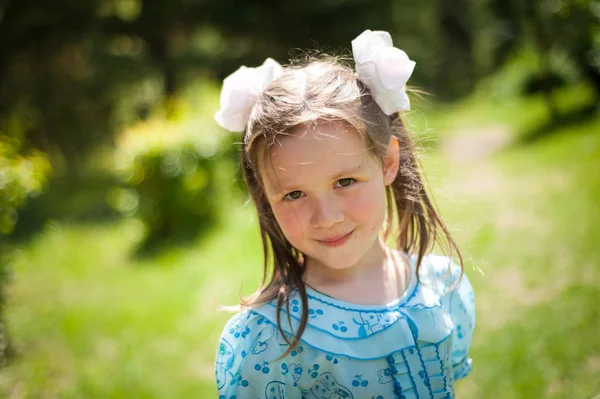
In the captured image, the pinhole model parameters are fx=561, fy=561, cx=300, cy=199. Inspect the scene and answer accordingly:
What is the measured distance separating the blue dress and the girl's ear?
41cm

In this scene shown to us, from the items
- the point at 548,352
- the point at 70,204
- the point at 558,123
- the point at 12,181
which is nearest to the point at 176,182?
the point at 12,181

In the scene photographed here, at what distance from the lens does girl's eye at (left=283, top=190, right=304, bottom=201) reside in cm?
178

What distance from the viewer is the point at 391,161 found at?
2.00 metres

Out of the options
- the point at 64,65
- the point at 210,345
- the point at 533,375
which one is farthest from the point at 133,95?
the point at 533,375

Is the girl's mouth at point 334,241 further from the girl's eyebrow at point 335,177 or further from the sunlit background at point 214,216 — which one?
the sunlit background at point 214,216

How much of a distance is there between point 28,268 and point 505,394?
5.95 meters

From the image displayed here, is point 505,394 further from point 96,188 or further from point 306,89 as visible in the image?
point 96,188

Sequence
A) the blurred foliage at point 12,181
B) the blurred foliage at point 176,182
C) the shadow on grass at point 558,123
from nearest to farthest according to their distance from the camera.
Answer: the blurred foliage at point 12,181 → the blurred foliage at point 176,182 → the shadow on grass at point 558,123

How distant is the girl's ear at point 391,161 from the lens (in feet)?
6.48

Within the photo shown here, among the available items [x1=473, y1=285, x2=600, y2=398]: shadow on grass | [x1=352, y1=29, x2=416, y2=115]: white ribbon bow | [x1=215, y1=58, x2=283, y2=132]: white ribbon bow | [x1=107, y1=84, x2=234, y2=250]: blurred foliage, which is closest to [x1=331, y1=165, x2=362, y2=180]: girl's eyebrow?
[x1=352, y1=29, x2=416, y2=115]: white ribbon bow

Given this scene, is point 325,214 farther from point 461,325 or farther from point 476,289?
point 476,289

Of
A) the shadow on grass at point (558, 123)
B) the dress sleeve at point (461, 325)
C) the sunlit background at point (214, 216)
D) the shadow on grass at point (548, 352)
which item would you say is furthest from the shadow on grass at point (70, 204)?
the dress sleeve at point (461, 325)

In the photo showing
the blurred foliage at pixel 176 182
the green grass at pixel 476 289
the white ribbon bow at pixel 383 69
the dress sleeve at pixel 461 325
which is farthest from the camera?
the blurred foliage at pixel 176 182

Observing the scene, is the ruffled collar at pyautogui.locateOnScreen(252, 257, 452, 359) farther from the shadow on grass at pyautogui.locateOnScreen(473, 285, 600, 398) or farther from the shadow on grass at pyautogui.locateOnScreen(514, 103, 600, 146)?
the shadow on grass at pyautogui.locateOnScreen(514, 103, 600, 146)
